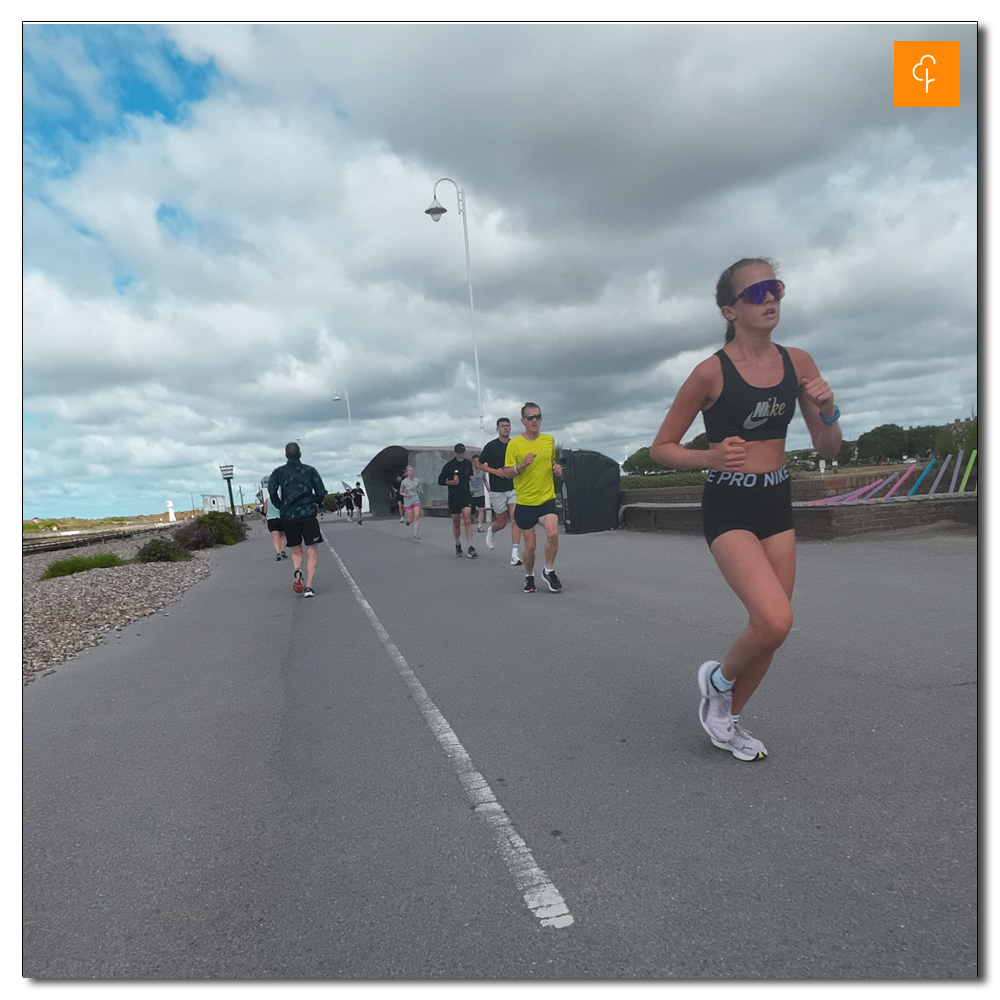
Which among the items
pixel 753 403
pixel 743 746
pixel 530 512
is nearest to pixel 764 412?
pixel 753 403

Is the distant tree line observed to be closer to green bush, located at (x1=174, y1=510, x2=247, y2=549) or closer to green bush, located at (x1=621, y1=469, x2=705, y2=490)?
green bush, located at (x1=621, y1=469, x2=705, y2=490)

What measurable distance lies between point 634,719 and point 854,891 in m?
1.84

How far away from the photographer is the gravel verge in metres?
8.23

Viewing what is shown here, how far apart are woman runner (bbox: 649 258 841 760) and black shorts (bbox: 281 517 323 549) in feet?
26.6

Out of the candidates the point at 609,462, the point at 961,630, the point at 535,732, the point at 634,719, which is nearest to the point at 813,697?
the point at 634,719

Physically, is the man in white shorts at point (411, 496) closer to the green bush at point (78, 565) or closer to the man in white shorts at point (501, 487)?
the green bush at point (78, 565)

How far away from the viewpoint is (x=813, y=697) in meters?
4.19

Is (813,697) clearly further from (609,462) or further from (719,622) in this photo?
(609,462)

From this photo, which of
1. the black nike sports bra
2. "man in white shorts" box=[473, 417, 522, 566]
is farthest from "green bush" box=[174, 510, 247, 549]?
the black nike sports bra

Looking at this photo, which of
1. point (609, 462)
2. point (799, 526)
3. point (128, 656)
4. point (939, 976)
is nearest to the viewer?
point (939, 976)

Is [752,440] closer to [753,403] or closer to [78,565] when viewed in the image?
[753,403]

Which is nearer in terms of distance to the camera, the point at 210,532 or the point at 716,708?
the point at 716,708

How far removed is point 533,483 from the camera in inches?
346

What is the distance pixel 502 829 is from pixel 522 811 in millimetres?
170
